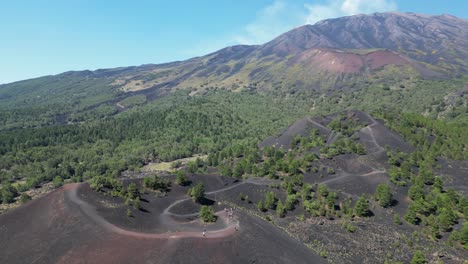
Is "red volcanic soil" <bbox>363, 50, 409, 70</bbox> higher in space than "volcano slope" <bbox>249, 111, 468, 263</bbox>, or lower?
higher

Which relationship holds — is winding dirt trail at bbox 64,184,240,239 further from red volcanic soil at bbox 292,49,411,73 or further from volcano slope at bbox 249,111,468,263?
red volcanic soil at bbox 292,49,411,73

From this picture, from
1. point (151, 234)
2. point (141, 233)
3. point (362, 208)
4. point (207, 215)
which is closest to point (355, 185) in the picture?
point (362, 208)

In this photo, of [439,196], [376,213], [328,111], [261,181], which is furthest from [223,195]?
[328,111]

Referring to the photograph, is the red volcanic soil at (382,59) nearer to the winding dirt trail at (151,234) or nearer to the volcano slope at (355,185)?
→ the volcano slope at (355,185)

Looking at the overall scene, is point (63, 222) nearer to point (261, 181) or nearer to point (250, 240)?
point (250, 240)

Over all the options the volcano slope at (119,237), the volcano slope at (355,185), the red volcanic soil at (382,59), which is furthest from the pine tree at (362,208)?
the red volcanic soil at (382,59)

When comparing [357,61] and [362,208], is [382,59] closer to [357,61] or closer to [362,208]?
[357,61]

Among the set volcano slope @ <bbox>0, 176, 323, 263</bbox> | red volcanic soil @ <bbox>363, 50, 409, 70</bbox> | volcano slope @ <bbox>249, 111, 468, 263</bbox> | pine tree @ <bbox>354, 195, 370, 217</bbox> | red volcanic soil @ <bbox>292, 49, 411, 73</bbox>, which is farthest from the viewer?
red volcanic soil @ <bbox>292, 49, 411, 73</bbox>

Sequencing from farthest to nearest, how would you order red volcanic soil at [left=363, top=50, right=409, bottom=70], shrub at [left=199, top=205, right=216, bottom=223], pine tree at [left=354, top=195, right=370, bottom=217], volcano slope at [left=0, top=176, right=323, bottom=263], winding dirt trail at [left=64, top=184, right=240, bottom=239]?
red volcanic soil at [left=363, top=50, right=409, bottom=70] < pine tree at [left=354, top=195, right=370, bottom=217] < shrub at [left=199, top=205, right=216, bottom=223] < winding dirt trail at [left=64, top=184, right=240, bottom=239] < volcano slope at [left=0, top=176, right=323, bottom=263]

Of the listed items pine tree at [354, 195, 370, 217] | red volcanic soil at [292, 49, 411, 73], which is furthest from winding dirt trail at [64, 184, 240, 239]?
red volcanic soil at [292, 49, 411, 73]
